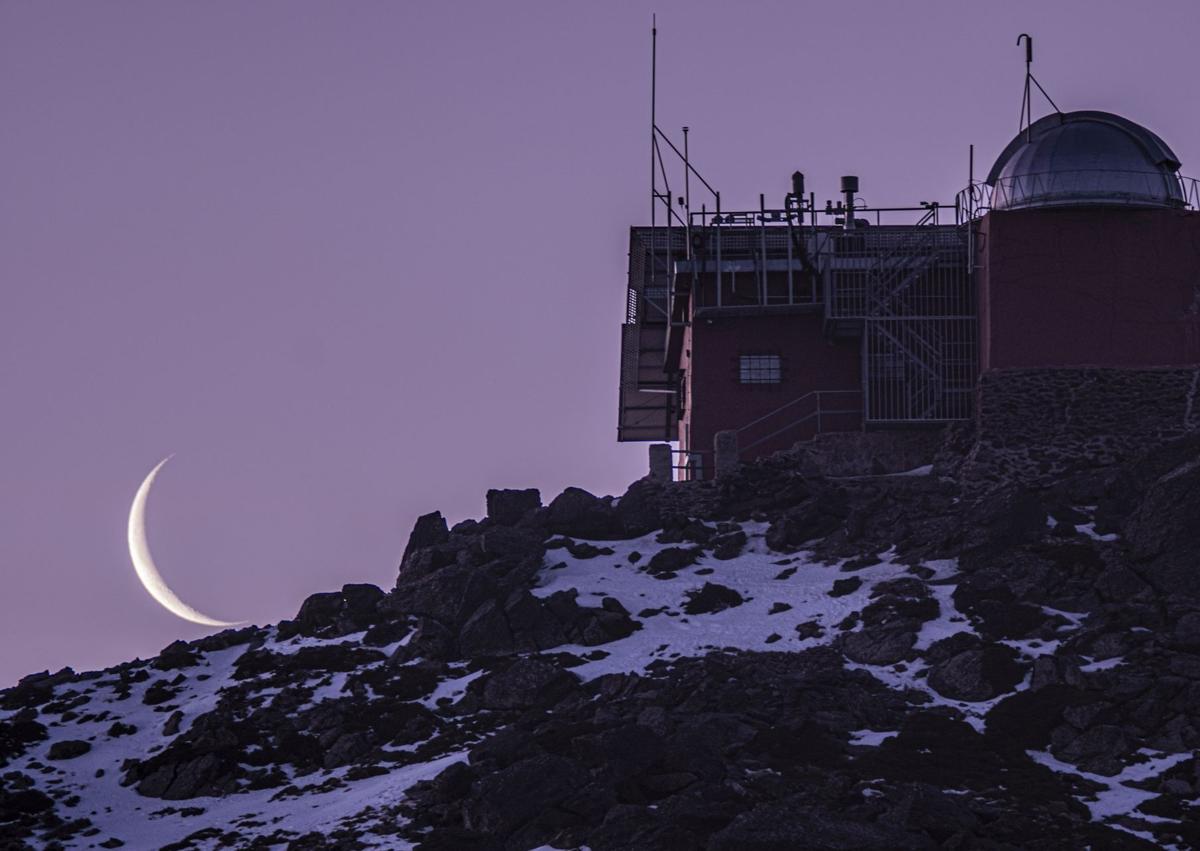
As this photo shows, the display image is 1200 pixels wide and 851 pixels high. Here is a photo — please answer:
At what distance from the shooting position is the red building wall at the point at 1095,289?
5241cm

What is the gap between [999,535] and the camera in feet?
158

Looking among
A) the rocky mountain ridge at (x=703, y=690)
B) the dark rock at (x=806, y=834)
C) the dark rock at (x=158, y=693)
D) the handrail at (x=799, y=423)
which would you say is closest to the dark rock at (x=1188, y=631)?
the rocky mountain ridge at (x=703, y=690)

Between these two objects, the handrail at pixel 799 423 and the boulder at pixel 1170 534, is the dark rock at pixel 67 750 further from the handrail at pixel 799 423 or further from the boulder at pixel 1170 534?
the boulder at pixel 1170 534

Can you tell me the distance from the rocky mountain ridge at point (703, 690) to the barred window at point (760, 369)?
10.3 ft

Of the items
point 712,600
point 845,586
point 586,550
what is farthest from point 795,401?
point 712,600

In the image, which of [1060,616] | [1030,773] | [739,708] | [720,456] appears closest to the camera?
[1030,773]

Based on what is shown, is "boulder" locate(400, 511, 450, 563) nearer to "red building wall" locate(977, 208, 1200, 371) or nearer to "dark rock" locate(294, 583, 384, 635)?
"dark rock" locate(294, 583, 384, 635)

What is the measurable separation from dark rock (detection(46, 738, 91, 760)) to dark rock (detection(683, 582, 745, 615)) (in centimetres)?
1584

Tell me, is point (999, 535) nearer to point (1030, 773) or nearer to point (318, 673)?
point (1030, 773)

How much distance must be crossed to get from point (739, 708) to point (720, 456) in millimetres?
15487

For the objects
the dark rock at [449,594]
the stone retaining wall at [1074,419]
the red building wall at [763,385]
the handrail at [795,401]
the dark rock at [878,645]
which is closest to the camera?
the dark rock at [878,645]

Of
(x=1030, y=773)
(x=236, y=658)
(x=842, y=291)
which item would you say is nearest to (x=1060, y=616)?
(x=1030, y=773)

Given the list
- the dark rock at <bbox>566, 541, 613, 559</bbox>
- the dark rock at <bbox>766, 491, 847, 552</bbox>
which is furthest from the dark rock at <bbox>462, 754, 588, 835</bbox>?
A: the dark rock at <bbox>766, 491, 847, 552</bbox>

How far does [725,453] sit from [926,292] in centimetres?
797
